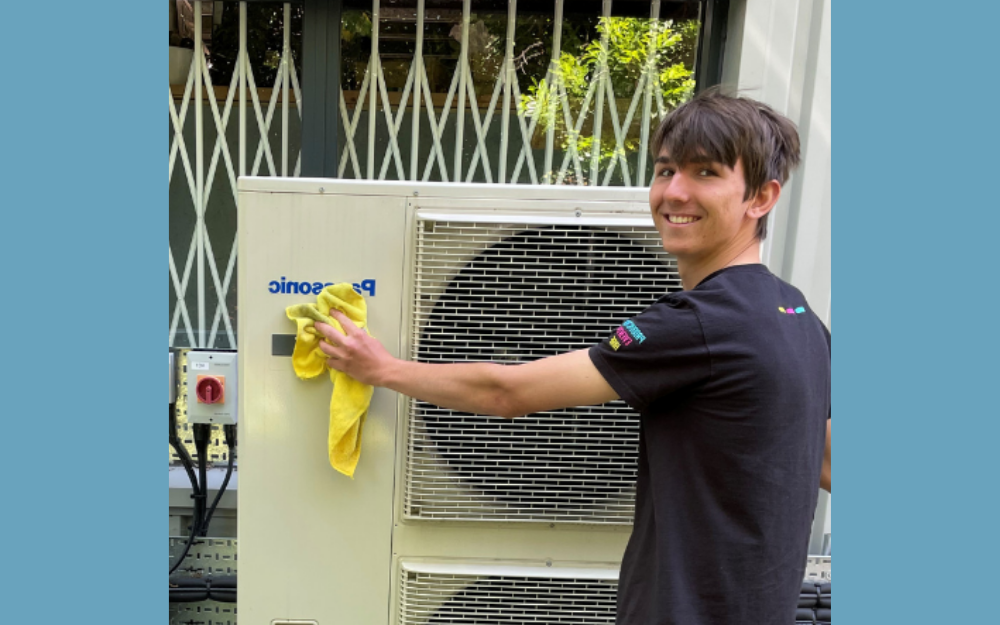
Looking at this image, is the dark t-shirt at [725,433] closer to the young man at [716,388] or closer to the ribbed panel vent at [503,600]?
the young man at [716,388]

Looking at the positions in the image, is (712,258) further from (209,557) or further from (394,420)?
(209,557)

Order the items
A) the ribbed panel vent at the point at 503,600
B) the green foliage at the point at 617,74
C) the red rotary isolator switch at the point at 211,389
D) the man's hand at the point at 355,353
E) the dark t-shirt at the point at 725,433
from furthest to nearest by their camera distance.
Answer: the green foliage at the point at 617,74, the red rotary isolator switch at the point at 211,389, the ribbed panel vent at the point at 503,600, the man's hand at the point at 355,353, the dark t-shirt at the point at 725,433

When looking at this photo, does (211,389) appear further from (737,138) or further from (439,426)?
(737,138)

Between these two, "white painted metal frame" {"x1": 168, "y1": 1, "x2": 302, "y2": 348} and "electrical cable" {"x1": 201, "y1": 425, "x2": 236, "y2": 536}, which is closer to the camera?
"electrical cable" {"x1": 201, "y1": 425, "x2": 236, "y2": 536}

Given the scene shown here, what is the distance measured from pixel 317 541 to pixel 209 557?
2.97 ft

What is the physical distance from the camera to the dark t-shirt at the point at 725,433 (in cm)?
111

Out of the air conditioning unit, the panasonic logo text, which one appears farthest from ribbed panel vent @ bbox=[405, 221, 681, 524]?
the panasonic logo text

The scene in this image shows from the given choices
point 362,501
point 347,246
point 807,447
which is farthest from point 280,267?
point 807,447

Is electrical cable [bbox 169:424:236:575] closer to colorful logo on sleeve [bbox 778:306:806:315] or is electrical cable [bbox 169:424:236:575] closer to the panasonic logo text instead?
the panasonic logo text

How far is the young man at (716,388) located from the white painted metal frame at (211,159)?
59.2 inches

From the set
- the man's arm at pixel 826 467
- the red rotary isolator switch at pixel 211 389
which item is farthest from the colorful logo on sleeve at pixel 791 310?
the red rotary isolator switch at pixel 211 389

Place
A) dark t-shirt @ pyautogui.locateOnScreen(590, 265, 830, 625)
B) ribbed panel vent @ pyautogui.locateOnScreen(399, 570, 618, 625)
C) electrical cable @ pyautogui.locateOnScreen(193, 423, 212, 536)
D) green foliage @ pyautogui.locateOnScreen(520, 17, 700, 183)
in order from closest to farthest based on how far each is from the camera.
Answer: dark t-shirt @ pyautogui.locateOnScreen(590, 265, 830, 625) → ribbed panel vent @ pyautogui.locateOnScreen(399, 570, 618, 625) → electrical cable @ pyautogui.locateOnScreen(193, 423, 212, 536) → green foliage @ pyautogui.locateOnScreen(520, 17, 700, 183)

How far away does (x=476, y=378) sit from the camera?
1266mm

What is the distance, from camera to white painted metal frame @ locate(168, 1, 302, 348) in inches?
92.1
